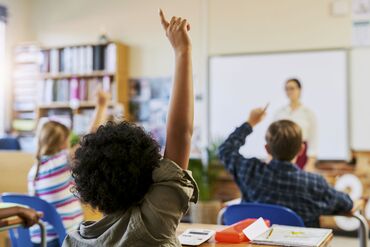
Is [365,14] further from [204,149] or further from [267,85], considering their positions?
[204,149]

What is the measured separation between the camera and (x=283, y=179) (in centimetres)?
205

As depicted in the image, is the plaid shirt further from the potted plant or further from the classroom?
the potted plant

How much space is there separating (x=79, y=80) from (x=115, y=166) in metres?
4.94

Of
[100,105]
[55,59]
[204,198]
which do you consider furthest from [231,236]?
[55,59]

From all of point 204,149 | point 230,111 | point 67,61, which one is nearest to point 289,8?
point 230,111

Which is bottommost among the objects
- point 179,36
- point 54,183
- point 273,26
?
point 54,183

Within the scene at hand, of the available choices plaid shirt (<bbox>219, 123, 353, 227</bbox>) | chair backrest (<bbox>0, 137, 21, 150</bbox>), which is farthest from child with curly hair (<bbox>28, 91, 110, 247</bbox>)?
chair backrest (<bbox>0, 137, 21, 150</bbox>)

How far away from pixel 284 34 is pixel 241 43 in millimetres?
459

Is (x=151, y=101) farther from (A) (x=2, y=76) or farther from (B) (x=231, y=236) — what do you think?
(B) (x=231, y=236)

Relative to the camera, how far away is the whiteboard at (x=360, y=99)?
459 centimetres

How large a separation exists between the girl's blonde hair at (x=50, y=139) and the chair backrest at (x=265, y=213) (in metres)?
0.96

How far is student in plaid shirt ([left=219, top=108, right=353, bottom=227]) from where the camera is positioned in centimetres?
204

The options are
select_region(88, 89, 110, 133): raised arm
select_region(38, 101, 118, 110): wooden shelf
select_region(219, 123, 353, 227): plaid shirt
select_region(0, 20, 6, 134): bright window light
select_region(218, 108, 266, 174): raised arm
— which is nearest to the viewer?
select_region(219, 123, 353, 227): plaid shirt

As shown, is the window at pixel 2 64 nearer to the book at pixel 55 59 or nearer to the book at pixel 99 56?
the book at pixel 55 59
